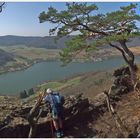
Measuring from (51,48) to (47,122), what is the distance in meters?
149

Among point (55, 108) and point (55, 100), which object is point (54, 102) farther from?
point (55, 108)

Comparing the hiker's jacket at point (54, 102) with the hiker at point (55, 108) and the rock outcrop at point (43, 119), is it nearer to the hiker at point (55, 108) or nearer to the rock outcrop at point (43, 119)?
the hiker at point (55, 108)

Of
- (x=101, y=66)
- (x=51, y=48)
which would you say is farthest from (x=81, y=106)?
(x=51, y=48)

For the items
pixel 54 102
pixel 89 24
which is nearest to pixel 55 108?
pixel 54 102

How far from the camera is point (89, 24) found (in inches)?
733

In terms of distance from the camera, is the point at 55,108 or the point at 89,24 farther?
the point at 89,24

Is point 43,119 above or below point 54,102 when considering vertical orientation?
below

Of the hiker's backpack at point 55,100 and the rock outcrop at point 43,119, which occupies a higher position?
the hiker's backpack at point 55,100

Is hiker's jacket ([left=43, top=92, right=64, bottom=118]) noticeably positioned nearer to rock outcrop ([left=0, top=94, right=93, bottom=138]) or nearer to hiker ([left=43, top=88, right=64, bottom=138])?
hiker ([left=43, top=88, right=64, bottom=138])

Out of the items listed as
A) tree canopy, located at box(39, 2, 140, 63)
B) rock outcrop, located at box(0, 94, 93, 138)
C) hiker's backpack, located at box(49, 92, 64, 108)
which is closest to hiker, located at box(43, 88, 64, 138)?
hiker's backpack, located at box(49, 92, 64, 108)

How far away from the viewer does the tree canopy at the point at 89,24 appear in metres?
17.9

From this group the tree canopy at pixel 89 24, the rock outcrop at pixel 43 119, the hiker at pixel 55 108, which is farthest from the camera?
the tree canopy at pixel 89 24

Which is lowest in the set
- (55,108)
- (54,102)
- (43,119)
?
(43,119)

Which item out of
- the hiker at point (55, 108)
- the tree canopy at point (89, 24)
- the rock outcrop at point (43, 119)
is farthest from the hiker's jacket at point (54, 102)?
the tree canopy at point (89, 24)
